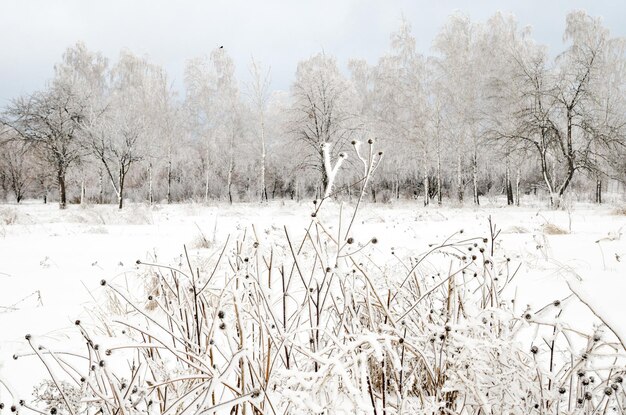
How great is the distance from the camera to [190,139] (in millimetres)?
26203

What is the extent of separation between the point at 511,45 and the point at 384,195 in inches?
458

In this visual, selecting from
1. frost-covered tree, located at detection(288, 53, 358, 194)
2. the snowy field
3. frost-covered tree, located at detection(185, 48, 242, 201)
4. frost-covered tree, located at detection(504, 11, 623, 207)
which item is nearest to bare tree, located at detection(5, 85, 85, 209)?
frost-covered tree, located at detection(185, 48, 242, 201)

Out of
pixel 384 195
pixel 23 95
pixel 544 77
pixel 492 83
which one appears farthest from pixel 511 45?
pixel 23 95

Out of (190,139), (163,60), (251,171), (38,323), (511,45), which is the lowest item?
(38,323)

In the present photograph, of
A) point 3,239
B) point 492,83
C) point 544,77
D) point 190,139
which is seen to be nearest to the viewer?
point 3,239

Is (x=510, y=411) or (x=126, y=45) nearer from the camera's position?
(x=510, y=411)

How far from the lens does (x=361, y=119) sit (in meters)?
19.5

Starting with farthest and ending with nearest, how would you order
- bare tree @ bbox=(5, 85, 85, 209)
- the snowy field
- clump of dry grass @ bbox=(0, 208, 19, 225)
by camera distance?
bare tree @ bbox=(5, 85, 85, 209) → clump of dry grass @ bbox=(0, 208, 19, 225) → the snowy field

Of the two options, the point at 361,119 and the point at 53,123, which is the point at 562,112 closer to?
the point at 361,119

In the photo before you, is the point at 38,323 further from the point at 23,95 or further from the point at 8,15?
the point at 8,15

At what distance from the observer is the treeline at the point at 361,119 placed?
15461 millimetres

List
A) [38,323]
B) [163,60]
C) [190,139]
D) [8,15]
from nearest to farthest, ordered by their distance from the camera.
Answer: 1. [38,323]
2. [8,15]
3. [190,139]
4. [163,60]

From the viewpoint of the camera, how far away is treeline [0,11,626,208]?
15461mm

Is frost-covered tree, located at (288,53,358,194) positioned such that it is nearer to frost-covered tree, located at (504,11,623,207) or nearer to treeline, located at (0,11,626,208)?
treeline, located at (0,11,626,208)
